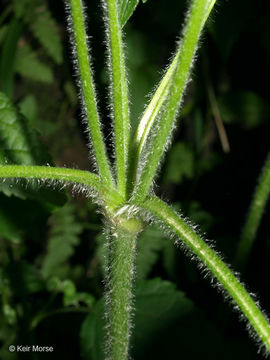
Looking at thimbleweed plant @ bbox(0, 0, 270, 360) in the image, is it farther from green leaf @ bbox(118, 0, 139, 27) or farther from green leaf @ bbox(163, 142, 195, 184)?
green leaf @ bbox(163, 142, 195, 184)

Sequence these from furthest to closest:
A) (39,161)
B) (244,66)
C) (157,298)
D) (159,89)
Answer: (244,66) < (157,298) < (39,161) < (159,89)

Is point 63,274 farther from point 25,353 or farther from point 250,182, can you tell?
point 250,182

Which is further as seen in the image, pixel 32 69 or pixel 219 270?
pixel 32 69

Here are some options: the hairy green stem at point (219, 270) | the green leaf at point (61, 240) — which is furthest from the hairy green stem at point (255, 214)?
the green leaf at point (61, 240)

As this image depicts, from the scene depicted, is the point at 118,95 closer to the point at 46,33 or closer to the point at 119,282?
the point at 119,282

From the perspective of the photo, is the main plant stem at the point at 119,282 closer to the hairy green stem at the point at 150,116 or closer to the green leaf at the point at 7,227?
the hairy green stem at the point at 150,116

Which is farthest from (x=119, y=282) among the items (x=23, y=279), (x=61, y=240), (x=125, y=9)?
(x=61, y=240)

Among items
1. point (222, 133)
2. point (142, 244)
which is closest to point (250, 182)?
point (222, 133)

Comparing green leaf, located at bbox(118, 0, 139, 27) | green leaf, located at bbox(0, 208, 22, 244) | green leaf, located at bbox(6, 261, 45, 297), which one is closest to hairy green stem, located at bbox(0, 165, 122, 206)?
green leaf, located at bbox(118, 0, 139, 27)
